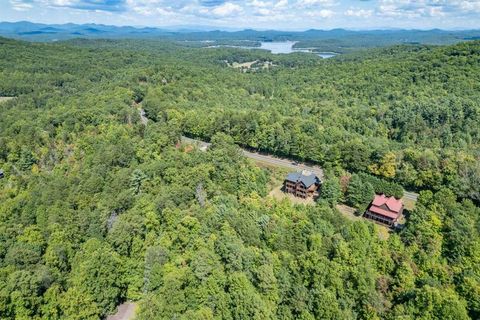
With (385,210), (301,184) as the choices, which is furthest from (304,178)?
(385,210)

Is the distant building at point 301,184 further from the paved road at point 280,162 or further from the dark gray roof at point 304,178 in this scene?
the paved road at point 280,162

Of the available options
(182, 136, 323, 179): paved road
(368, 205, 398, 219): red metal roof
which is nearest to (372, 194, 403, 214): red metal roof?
(368, 205, 398, 219): red metal roof

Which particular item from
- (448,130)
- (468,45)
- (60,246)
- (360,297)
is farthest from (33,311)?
(468,45)

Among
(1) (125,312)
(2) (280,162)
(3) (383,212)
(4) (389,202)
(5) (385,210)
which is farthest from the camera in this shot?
(2) (280,162)

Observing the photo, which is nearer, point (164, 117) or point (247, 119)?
point (247, 119)

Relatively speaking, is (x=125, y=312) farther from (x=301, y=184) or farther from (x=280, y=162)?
(x=280, y=162)

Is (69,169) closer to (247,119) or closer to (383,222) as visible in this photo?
(247,119)
